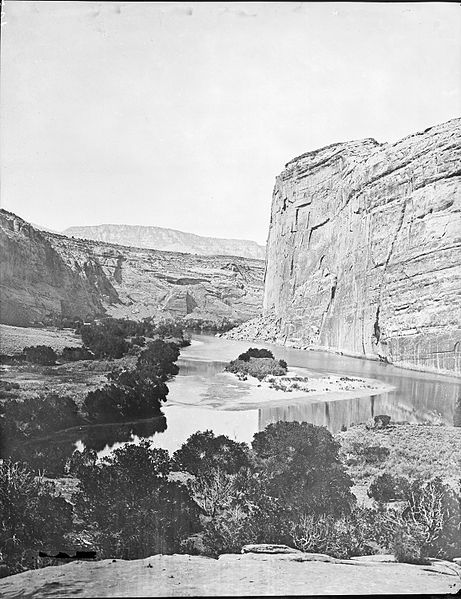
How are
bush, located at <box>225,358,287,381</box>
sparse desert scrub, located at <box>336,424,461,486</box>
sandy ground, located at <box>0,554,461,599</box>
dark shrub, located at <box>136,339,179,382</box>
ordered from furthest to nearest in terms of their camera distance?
bush, located at <box>225,358,287,381</box>, dark shrub, located at <box>136,339,179,382</box>, sparse desert scrub, located at <box>336,424,461,486</box>, sandy ground, located at <box>0,554,461,599</box>

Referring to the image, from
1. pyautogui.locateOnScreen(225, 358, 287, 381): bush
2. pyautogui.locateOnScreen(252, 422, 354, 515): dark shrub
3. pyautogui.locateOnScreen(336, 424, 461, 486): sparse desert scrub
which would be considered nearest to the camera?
pyautogui.locateOnScreen(252, 422, 354, 515): dark shrub

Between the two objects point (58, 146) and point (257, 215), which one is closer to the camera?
point (58, 146)

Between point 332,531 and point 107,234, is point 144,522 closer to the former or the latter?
point 332,531

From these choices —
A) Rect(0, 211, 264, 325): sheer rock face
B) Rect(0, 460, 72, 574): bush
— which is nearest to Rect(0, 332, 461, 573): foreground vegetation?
Rect(0, 460, 72, 574): bush

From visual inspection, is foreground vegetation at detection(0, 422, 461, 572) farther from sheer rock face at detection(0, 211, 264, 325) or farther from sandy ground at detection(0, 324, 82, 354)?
sheer rock face at detection(0, 211, 264, 325)

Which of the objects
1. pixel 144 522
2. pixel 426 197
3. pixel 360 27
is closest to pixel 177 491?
pixel 144 522

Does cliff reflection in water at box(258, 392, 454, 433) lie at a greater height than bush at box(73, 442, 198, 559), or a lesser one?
greater

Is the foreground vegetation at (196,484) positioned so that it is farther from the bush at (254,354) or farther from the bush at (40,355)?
the bush at (254,354)

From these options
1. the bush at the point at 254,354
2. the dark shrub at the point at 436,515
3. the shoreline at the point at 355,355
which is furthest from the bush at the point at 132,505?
the dark shrub at the point at 436,515
